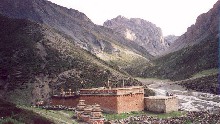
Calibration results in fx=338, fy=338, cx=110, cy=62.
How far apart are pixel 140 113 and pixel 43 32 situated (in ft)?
170

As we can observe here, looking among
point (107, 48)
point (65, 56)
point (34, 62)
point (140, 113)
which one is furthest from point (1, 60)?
point (107, 48)

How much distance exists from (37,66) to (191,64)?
250 feet

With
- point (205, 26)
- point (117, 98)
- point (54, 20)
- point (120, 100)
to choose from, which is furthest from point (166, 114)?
point (205, 26)

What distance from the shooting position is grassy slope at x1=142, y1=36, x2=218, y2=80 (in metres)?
118

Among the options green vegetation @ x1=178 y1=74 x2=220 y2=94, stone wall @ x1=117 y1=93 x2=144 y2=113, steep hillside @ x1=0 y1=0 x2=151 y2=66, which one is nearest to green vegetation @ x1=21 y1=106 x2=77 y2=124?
stone wall @ x1=117 y1=93 x2=144 y2=113

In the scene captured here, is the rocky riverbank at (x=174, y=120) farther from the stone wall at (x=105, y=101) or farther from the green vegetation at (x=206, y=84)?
the green vegetation at (x=206, y=84)

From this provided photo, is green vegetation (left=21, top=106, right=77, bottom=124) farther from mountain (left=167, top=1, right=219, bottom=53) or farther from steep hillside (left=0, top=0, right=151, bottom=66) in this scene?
mountain (left=167, top=1, right=219, bottom=53)

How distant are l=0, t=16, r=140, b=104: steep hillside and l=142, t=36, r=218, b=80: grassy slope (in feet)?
152

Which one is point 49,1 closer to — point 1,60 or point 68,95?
point 1,60

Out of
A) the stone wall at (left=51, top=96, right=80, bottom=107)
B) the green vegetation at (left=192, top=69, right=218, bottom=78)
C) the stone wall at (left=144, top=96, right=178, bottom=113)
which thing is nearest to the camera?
the stone wall at (left=144, top=96, right=178, bottom=113)

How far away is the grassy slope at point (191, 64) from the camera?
387 feet

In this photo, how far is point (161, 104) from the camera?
42875 mm

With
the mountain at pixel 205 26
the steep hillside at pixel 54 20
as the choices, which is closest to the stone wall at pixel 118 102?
the steep hillside at pixel 54 20

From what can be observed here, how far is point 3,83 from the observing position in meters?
64.1
